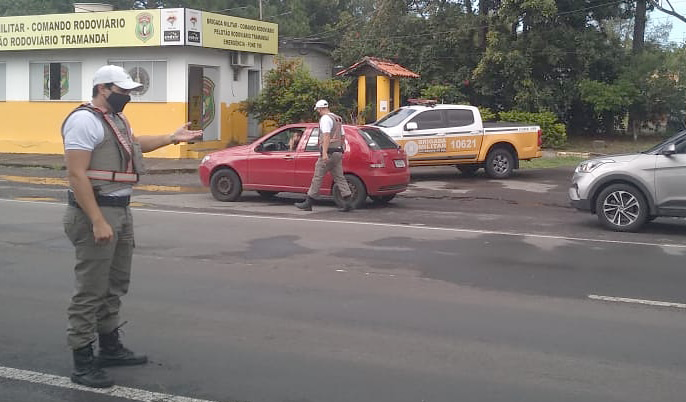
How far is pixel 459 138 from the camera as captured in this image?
18.3 metres

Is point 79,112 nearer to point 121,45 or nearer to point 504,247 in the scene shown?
point 504,247

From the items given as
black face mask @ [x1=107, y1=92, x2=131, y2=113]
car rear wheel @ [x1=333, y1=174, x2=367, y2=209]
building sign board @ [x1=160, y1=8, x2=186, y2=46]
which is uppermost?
building sign board @ [x1=160, y1=8, x2=186, y2=46]

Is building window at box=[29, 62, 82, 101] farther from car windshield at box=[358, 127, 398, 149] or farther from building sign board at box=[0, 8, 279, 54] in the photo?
car windshield at box=[358, 127, 398, 149]

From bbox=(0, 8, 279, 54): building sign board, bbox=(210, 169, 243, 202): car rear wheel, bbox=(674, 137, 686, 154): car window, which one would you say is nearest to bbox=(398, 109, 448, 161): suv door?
bbox=(210, 169, 243, 202): car rear wheel

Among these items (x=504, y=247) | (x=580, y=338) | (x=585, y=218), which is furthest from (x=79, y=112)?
(x=585, y=218)

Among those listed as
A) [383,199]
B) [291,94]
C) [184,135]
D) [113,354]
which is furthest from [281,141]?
[113,354]

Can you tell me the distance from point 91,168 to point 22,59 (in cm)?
2353

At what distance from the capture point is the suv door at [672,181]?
35.4 feet

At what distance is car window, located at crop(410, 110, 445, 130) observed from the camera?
717 inches

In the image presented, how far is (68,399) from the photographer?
14.8ft

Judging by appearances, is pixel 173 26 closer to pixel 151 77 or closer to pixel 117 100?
pixel 151 77

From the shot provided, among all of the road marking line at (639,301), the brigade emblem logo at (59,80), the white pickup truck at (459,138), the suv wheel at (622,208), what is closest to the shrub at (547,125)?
the white pickup truck at (459,138)

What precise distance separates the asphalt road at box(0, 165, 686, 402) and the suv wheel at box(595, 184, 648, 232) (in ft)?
0.89

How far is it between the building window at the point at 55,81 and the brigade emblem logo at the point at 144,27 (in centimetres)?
306
